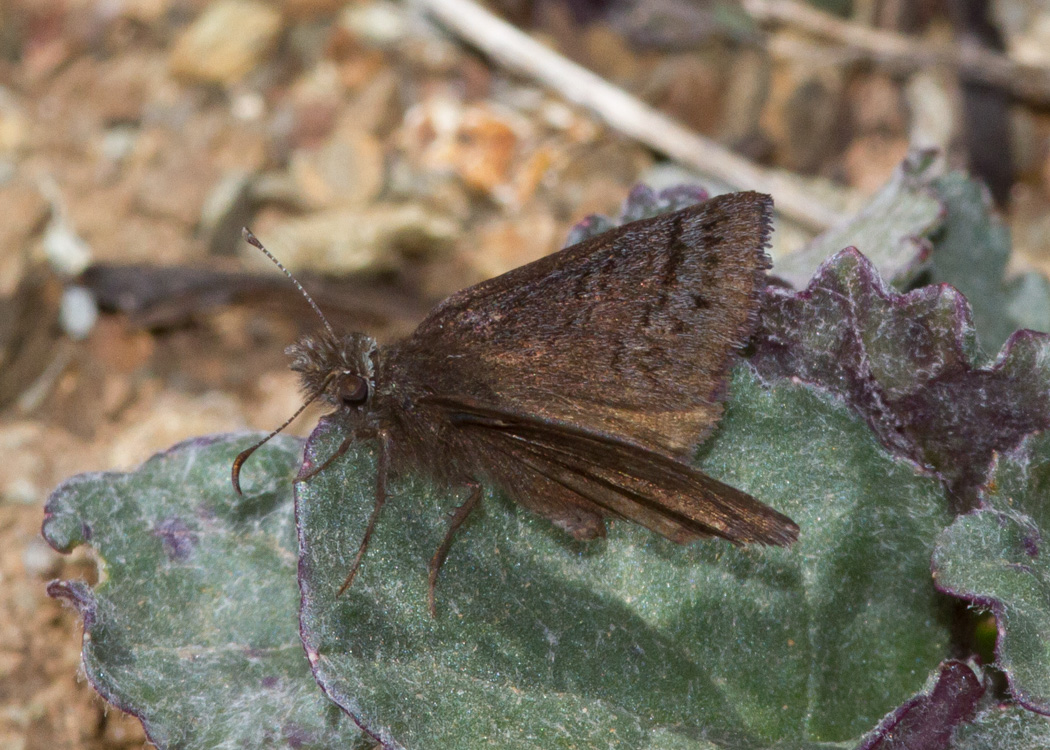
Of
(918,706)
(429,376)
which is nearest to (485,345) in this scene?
(429,376)

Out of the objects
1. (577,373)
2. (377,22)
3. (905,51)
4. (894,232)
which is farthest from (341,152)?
(577,373)

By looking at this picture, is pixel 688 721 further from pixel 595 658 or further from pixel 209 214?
pixel 209 214

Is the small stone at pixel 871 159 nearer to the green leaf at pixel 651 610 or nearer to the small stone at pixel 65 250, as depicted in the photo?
the green leaf at pixel 651 610

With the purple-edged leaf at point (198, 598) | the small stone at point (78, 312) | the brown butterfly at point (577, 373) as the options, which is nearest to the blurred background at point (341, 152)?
the small stone at point (78, 312)

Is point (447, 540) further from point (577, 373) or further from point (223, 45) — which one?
point (223, 45)

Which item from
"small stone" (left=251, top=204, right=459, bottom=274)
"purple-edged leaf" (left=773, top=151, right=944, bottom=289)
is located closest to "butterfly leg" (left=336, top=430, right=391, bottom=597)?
"purple-edged leaf" (left=773, top=151, right=944, bottom=289)

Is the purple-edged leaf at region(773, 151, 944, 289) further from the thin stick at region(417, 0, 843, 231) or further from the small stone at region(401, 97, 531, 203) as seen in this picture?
the small stone at region(401, 97, 531, 203)
